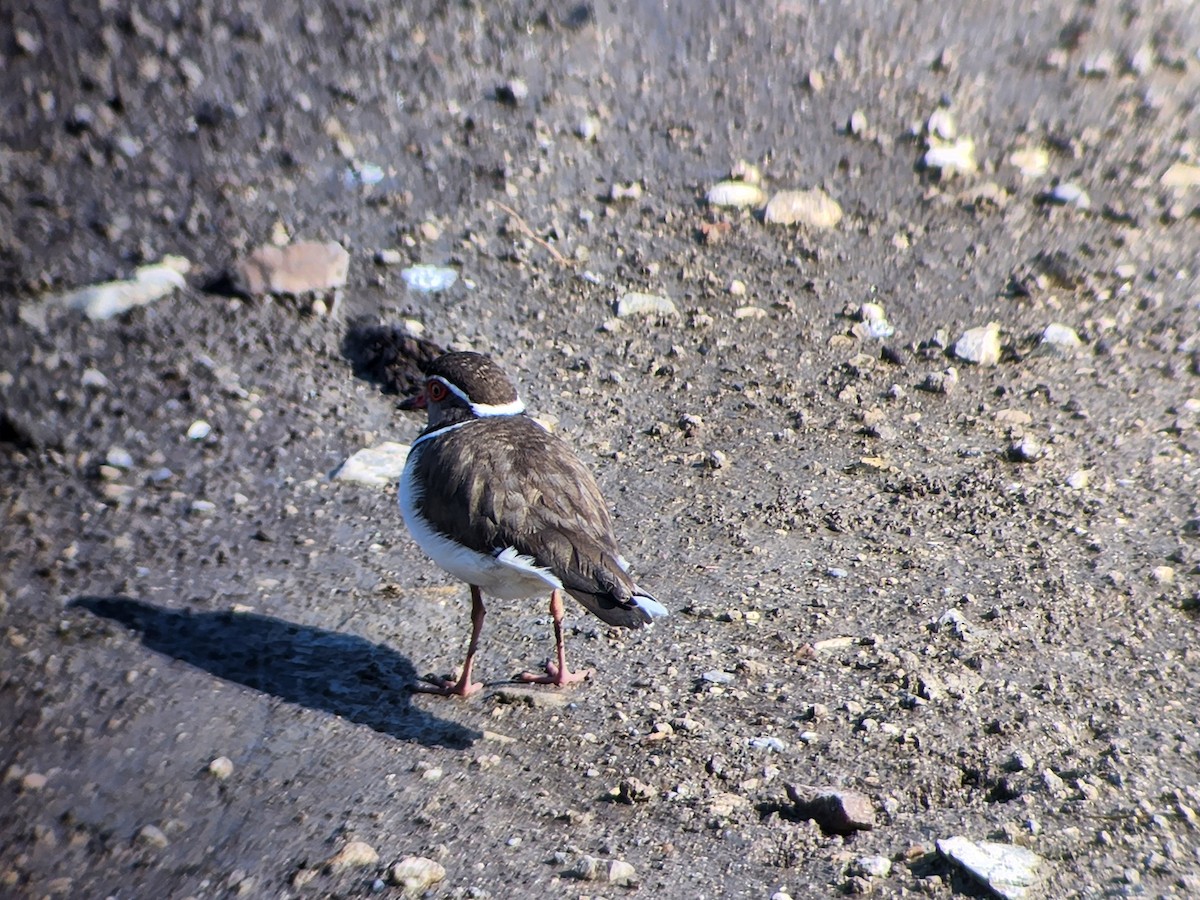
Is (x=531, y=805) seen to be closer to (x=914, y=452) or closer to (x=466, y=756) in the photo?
(x=466, y=756)

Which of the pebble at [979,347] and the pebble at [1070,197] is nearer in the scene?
the pebble at [979,347]

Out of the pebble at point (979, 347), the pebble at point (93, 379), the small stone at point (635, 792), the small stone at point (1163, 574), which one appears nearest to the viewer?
the small stone at point (635, 792)

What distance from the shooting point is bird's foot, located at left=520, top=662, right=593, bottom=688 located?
541cm

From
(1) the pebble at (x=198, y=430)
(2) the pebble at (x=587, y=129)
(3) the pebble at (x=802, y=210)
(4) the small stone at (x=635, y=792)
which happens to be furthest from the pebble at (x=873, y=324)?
(4) the small stone at (x=635, y=792)

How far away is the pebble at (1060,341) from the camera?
770cm

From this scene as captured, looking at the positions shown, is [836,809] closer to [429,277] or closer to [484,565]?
Result: [484,565]

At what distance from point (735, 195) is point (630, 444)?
7.77ft

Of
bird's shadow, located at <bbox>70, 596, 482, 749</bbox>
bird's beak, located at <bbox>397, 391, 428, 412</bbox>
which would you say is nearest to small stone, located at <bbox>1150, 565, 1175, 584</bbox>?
bird's shadow, located at <bbox>70, 596, 482, 749</bbox>

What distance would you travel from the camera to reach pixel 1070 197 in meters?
8.79

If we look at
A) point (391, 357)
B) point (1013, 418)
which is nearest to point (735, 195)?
point (1013, 418)

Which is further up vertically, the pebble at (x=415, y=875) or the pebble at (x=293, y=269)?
the pebble at (x=293, y=269)

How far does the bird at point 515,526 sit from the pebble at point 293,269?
226 cm

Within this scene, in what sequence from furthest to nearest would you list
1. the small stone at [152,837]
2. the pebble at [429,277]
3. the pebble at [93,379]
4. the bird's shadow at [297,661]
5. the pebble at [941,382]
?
the pebble at [429,277]
the pebble at [941,382]
the pebble at [93,379]
the bird's shadow at [297,661]
the small stone at [152,837]

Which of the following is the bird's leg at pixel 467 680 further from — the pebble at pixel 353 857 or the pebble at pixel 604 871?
the pebble at pixel 604 871
